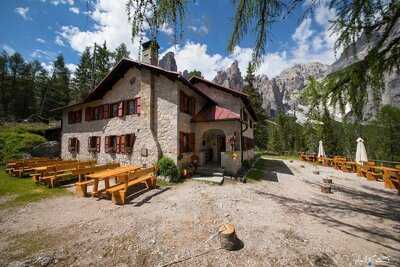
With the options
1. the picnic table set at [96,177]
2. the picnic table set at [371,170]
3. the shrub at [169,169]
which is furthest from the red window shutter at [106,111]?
the picnic table set at [371,170]

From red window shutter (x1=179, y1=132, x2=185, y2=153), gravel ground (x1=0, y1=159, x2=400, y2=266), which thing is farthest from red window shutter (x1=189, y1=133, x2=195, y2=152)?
gravel ground (x1=0, y1=159, x2=400, y2=266)

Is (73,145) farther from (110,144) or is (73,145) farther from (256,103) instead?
(256,103)

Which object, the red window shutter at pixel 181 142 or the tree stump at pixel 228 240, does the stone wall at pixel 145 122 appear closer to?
the red window shutter at pixel 181 142

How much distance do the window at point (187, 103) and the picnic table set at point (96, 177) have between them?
4.62m

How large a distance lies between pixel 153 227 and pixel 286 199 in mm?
5941

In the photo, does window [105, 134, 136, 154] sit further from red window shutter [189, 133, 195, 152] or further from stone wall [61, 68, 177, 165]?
red window shutter [189, 133, 195, 152]

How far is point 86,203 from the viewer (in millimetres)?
6949

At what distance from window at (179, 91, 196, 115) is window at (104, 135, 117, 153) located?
20.1 feet

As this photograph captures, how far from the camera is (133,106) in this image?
13312 millimetres

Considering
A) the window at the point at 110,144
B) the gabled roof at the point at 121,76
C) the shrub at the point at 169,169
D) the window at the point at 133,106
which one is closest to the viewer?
the shrub at the point at 169,169

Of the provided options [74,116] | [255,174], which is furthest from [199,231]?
[74,116]

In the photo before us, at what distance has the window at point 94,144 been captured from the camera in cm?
1532

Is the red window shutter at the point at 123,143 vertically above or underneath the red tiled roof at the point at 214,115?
underneath

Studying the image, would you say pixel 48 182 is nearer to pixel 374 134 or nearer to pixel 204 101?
pixel 204 101
